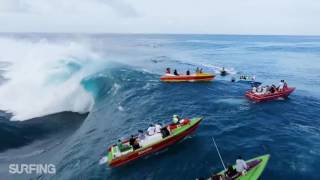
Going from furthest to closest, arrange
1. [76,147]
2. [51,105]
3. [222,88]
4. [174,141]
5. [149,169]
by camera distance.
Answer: [222,88]
[51,105]
[76,147]
[174,141]
[149,169]

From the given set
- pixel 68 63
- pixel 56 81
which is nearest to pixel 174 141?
pixel 56 81

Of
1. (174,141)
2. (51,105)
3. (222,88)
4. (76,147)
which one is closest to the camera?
(174,141)

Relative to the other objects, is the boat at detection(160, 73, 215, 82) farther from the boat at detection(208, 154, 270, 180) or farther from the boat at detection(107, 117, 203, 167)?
the boat at detection(208, 154, 270, 180)

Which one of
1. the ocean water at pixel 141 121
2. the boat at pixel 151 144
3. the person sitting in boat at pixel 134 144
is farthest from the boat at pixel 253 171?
the person sitting in boat at pixel 134 144

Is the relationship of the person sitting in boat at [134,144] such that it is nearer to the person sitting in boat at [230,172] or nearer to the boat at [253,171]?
the boat at [253,171]

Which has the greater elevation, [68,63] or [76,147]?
[68,63]

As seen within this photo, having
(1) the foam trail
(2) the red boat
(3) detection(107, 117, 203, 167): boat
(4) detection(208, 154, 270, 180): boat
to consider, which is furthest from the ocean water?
(4) detection(208, 154, 270, 180): boat

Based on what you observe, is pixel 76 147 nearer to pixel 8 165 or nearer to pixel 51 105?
pixel 8 165

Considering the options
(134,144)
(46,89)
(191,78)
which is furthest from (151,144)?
(46,89)

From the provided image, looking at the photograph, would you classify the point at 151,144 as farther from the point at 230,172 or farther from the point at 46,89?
the point at 46,89
